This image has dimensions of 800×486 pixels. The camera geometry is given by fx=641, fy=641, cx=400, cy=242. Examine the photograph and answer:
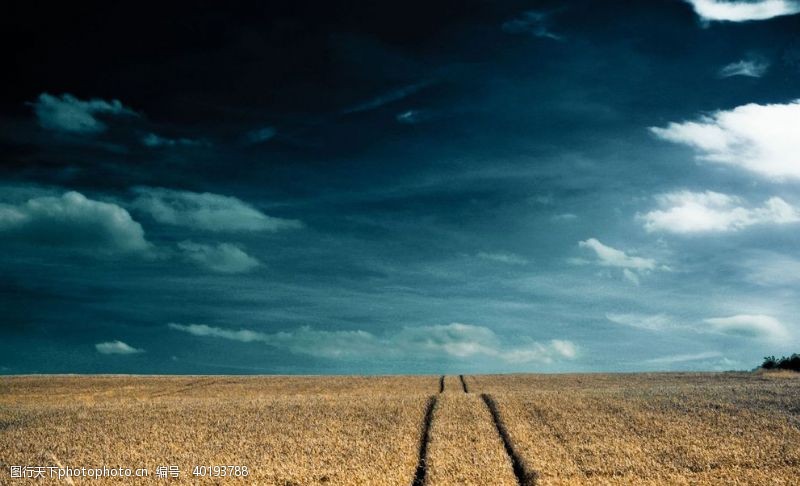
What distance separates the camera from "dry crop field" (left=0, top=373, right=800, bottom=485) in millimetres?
20500

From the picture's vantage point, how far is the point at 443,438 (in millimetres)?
25812

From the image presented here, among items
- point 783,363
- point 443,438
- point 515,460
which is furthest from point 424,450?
point 783,363

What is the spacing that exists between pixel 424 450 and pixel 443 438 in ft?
6.32

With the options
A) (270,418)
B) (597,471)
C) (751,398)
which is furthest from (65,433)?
(751,398)

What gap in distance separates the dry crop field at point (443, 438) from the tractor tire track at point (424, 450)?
11cm

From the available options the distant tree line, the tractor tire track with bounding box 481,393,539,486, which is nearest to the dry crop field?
the tractor tire track with bounding box 481,393,539,486

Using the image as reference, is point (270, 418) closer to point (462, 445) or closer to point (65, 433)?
point (65, 433)

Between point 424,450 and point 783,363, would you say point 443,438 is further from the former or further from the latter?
point 783,363

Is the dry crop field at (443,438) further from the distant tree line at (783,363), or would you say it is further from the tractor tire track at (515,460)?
the distant tree line at (783,363)

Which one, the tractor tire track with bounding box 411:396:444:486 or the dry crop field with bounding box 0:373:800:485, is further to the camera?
the dry crop field with bounding box 0:373:800:485

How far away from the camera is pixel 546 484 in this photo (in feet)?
62.6

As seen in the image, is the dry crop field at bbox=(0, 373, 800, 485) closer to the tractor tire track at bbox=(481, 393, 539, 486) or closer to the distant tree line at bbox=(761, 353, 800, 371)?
the tractor tire track at bbox=(481, 393, 539, 486)

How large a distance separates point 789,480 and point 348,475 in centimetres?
1353

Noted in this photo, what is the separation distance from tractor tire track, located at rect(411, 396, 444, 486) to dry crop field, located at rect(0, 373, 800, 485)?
0.37 ft
